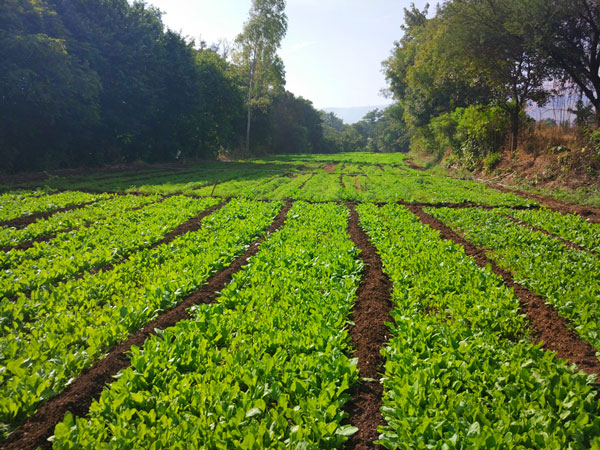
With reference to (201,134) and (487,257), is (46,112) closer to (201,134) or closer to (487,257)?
(201,134)

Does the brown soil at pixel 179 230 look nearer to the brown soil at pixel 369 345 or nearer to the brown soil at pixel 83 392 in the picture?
the brown soil at pixel 83 392

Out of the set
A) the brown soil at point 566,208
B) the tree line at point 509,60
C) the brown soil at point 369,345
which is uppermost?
the tree line at point 509,60

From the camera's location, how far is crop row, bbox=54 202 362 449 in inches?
114

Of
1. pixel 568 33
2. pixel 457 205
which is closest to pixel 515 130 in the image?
pixel 568 33

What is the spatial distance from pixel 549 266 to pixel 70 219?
44.1 feet

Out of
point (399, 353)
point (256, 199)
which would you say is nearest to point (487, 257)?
point (399, 353)

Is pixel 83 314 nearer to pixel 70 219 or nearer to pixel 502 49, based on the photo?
pixel 70 219

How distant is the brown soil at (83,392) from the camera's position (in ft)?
10.2

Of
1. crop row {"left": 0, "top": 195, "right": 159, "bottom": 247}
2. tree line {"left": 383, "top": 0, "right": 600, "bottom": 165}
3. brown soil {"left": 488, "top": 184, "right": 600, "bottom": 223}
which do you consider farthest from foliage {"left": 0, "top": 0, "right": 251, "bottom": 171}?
brown soil {"left": 488, "top": 184, "right": 600, "bottom": 223}

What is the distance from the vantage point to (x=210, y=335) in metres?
4.54

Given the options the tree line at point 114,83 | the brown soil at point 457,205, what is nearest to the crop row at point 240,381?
the brown soil at point 457,205

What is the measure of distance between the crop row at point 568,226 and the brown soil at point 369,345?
5784 millimetres

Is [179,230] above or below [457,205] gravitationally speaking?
below

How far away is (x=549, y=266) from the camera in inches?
268
